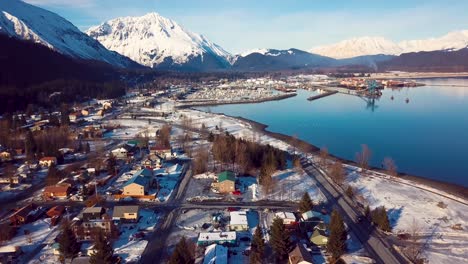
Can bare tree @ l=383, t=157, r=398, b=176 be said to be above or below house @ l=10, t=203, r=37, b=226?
below

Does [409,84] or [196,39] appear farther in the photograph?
[196,39]

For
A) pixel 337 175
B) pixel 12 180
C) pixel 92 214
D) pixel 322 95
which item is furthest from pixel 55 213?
pixel 322 95

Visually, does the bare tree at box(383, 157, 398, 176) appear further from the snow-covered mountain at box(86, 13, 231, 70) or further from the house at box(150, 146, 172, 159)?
the snow-covered mountain at box(86, 13, 231, 70)

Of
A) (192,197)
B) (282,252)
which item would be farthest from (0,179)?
Result: (282,252)

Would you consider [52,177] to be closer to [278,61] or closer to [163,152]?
[163,152]

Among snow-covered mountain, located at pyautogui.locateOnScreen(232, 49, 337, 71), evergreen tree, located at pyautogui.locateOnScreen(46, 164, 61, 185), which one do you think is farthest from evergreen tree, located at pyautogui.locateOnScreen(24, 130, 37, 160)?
snow-covered mountain, located at pyautogui.locateOnScreen(232, 49, 337, 71)

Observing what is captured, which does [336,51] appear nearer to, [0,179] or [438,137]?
[438,137]
